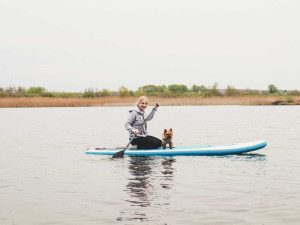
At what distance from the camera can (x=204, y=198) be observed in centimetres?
630

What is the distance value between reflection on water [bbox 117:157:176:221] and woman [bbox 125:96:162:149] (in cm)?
49

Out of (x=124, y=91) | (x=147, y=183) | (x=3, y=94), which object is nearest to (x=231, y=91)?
(x=124, y=91)

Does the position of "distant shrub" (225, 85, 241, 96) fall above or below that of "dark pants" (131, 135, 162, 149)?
above

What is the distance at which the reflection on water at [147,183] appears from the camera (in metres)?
5.86

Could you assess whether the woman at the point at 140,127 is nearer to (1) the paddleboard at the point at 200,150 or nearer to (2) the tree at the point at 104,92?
(1) the paddleboard at the point at 200,150

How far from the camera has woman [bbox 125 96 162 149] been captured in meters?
10.3

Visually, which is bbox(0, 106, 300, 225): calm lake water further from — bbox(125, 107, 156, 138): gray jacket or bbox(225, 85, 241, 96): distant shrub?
bbox(225, 85, 241, 96): distant shrub

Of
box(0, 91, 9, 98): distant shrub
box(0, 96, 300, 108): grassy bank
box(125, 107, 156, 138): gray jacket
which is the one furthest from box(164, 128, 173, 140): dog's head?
box(0, 91, 9, 98): distant shrub

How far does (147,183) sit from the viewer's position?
7.33 meters

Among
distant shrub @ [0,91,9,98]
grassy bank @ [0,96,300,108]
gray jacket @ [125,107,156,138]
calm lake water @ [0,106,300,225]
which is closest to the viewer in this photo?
calm lake water @ [0,106,300,225]

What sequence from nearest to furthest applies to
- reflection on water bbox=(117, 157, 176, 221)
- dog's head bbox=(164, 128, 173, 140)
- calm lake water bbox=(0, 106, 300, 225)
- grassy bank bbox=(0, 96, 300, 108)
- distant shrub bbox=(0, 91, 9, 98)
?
calm lake water bbox=(0, 106, 300, 225)
reflection on water bbox=(117, 157, 176, 221)
dog's head bbox=(164, 128, 173, 140)
grassy bank bbox=(0, 96, 300, 108)
distant shrub bbox=(0, 91, 9, 98)

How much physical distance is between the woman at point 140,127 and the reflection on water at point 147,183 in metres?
0.49

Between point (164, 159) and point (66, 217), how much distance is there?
4852 millimetres

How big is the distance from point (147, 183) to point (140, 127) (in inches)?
126
